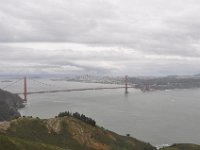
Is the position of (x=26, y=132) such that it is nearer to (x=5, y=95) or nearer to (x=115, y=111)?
(x=115, y=111)

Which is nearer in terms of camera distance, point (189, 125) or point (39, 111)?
point (189, 125)

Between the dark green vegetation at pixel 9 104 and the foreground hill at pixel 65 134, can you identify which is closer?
the foreground hill at pixel 65 134

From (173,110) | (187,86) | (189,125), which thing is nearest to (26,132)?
(189,125)

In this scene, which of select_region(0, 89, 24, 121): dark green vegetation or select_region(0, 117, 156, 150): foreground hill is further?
select_region(0, 89, 24, 121): dark green vegetation

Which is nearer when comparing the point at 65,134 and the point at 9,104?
the point at 65,134

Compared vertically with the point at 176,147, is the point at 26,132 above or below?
above

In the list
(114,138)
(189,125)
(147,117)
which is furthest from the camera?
(147,117)

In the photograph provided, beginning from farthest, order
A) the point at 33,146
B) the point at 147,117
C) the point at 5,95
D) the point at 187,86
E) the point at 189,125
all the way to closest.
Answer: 1. the point at 187,86
2. the point at 5,95
3. the point at 147,117
4. the point at 189,125
5. the point at 33,146
